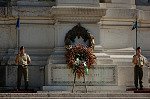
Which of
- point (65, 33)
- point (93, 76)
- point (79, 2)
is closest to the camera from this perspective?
point (93, 76)

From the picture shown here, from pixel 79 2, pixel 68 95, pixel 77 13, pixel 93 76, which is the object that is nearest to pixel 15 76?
pixel 93 76

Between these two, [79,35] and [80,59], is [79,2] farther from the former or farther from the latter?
[80,59]

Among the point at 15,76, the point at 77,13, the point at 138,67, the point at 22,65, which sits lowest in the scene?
the point at 15,76

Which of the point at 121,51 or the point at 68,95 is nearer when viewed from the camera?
the point at 68,95

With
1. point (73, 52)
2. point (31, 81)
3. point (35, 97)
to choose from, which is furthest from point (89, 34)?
point (35, 97)

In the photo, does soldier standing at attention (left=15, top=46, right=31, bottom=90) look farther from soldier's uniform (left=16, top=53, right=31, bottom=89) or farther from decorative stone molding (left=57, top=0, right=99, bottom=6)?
decorative stone molding (left=57, top=0, right=99, bottom=6)

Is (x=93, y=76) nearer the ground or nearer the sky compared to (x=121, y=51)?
nearer the ground

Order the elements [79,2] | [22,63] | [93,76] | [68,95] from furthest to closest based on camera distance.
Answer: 1. [79,2]
2. [93,76]
3. [22,63]
4. [68,95]

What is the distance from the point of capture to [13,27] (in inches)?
1235

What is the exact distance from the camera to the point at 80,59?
2958 cm

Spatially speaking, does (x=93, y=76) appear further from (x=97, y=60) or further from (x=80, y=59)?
(x=80, y=59)

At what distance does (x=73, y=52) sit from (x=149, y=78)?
4.32 meters

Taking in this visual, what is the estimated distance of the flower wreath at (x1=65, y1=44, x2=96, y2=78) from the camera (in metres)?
29.2


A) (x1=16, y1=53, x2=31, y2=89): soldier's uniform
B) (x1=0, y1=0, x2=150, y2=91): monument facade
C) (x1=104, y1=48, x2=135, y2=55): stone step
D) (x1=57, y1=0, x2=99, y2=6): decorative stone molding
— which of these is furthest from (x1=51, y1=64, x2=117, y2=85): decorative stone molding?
(x1=57, y1=0, x2=99, y2=6): decorative stone molding
